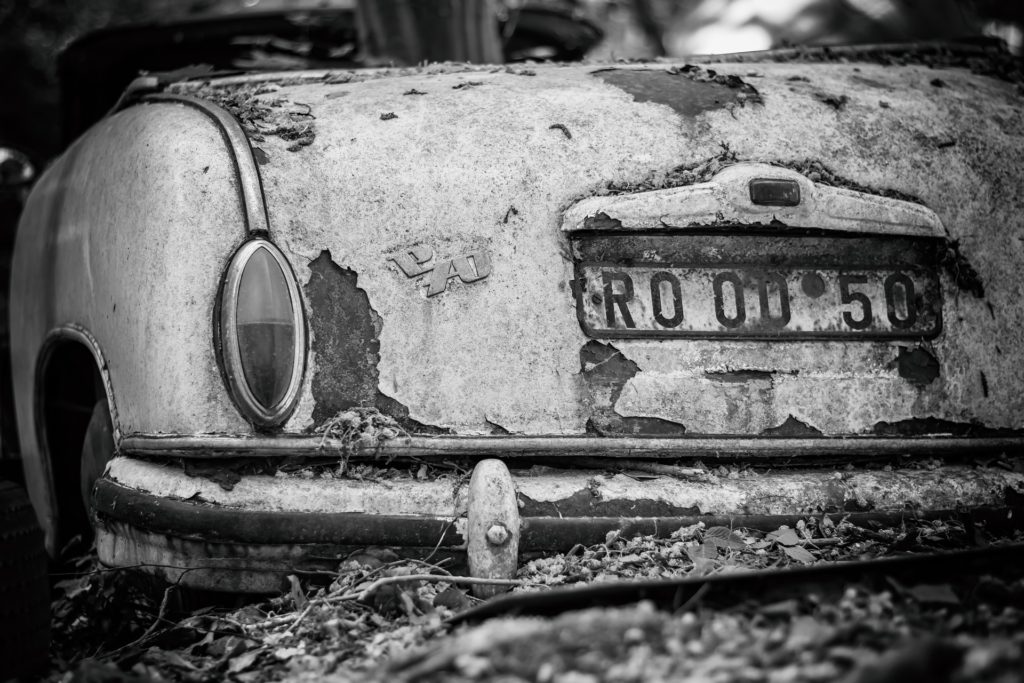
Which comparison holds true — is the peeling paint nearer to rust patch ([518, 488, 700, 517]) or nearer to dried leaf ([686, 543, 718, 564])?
rust patch ([518, 488, 700, 517])

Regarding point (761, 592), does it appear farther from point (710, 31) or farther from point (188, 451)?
point (710, 31)

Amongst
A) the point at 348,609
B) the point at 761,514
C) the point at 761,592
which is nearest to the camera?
the point at 761,592

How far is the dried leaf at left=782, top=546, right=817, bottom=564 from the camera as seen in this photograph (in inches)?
72.7

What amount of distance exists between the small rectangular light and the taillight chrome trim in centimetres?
106

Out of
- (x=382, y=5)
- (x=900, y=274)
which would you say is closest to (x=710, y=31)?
(x=382, y=5)

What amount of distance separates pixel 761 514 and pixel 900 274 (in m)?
0.68

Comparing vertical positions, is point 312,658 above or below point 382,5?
below

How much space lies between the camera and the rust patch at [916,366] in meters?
2.11

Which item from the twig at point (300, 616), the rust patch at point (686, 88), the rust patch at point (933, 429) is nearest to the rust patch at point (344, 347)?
the twig at point (300, 616)

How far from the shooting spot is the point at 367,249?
201cm

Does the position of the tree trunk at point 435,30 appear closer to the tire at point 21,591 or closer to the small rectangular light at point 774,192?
the small rectangular light at point 774,192

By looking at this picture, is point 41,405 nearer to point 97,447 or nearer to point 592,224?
point 97,447

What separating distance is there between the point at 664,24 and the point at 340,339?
13746mm

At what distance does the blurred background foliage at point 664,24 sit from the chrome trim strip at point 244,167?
5701mm
